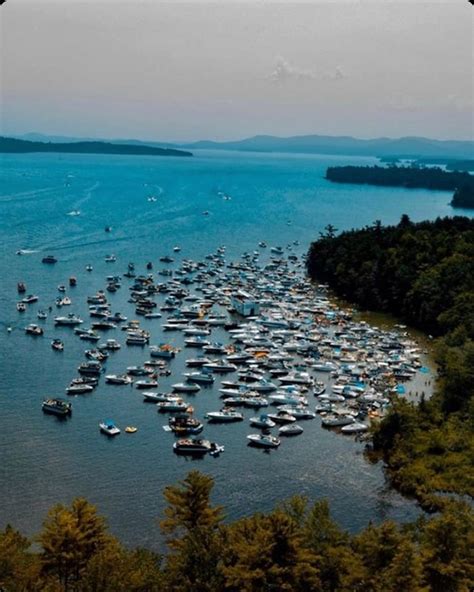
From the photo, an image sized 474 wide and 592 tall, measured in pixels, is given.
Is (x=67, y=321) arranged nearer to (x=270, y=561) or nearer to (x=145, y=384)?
(x=145, y=384)

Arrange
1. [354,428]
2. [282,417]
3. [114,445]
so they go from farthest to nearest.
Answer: [282,417] < [354,428] < [114,445]

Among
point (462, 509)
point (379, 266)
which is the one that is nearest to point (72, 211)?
point (379, 266)

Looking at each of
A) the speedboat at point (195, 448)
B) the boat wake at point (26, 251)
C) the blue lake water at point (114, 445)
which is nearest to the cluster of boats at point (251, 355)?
the speedboat at point (195, 448)

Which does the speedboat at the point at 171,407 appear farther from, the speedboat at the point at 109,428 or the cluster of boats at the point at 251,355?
the speedboat at the point at 109,428

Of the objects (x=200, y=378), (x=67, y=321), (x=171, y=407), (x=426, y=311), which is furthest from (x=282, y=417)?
(x=67, y=321)

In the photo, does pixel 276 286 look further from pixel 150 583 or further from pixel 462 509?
pixel 150 583

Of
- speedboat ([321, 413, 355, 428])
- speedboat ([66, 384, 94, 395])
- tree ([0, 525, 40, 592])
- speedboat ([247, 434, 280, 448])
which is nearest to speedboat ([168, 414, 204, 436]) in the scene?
speedboat ([247, 434, 280, 448])
